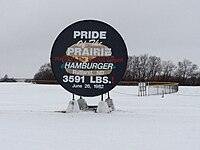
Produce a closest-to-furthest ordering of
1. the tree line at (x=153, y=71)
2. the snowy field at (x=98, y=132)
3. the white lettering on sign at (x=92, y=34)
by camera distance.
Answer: the snowy field at (x=98, y=132) < the white lettering on sign at (x=92, y=34) < the tree line at (x=153, y=71)

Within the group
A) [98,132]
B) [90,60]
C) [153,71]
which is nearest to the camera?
[98,132]

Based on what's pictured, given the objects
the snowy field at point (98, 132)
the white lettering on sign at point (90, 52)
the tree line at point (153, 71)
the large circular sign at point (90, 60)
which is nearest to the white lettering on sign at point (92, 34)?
the large circular sign at point (90, 60)

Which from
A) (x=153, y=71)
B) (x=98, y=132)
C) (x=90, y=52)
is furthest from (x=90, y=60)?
(x=153, y=71)

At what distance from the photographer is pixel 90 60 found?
44.9ft

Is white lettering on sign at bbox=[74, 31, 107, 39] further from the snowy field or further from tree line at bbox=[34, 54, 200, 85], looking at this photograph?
tree line at bbox=[34, 54, 200, 85]

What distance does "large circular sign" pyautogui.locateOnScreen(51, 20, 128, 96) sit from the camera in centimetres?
1365

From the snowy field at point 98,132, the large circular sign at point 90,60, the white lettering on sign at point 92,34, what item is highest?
the white lettering on sign at point 92,34

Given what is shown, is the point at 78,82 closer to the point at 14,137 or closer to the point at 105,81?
the point at 105,81

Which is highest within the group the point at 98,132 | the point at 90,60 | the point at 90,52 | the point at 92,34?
the point at 92,34

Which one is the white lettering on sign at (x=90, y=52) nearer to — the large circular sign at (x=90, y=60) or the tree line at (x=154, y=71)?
the large circular sign at (x=90, y=60)

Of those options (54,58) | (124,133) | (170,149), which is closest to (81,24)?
(54,58)

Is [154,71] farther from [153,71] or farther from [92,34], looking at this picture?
[92,34]

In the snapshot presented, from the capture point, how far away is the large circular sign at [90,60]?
1365 centimetres

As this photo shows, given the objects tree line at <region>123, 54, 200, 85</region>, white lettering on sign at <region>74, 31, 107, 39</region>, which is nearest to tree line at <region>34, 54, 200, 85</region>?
tree line at <region>123, 54, 200, 85</region>
